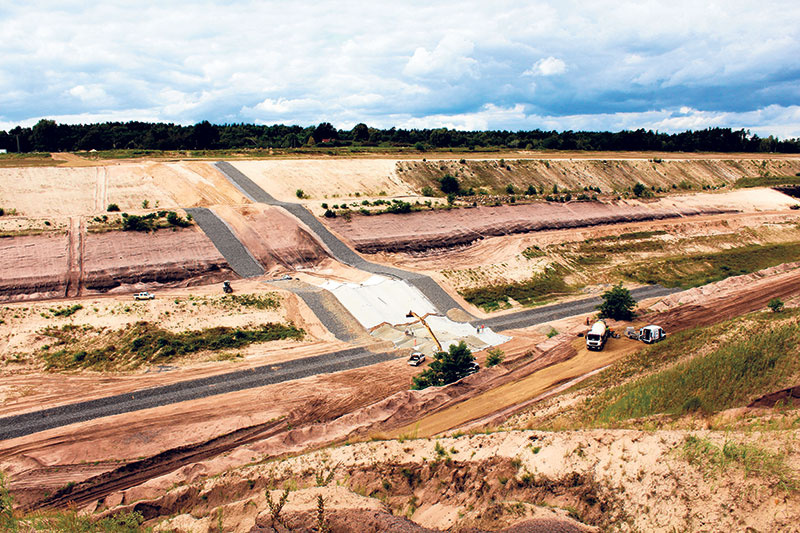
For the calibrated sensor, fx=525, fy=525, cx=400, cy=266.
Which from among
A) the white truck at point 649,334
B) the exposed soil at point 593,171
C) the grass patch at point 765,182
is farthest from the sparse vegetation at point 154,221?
the grass patch at point 765,182

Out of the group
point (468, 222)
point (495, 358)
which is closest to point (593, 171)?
point (468, 222)

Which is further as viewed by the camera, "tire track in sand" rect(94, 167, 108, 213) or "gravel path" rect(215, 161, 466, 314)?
"tire track in sand" rect(94, 167, 108, 213)

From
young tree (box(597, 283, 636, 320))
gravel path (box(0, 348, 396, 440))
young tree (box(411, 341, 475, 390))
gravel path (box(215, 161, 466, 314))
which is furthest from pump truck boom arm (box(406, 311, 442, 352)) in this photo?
young tree (box(597, 283, 636, 320))

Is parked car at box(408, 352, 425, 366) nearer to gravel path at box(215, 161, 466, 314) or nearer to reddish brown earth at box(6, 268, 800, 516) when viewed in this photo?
reddish brown earth at box(6, 268, 800, 516)

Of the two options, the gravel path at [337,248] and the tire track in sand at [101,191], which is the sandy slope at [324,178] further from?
the tire track in sand at [101,191]

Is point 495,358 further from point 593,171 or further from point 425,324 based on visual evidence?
point 593,171

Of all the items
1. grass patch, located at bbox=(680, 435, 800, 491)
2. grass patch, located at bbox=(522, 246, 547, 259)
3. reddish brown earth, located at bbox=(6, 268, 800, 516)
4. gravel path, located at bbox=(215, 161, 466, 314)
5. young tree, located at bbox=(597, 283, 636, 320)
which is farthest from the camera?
grass patch, located at bbox=(522, 246, 547, 259)
